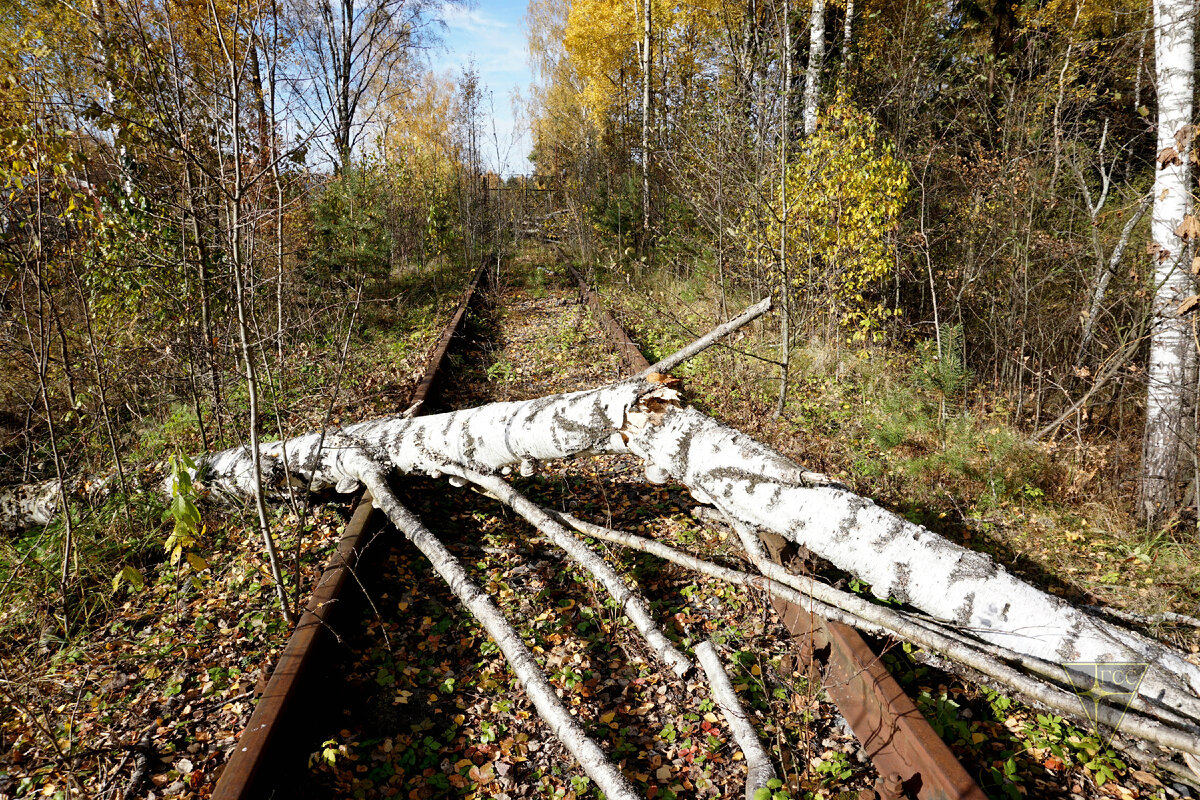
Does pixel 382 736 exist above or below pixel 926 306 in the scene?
below

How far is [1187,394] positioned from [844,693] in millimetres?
3666

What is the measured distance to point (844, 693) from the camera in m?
2.62

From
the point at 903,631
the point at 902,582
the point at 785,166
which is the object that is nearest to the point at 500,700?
the point at 903,631

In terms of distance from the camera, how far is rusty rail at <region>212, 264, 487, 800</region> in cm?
214

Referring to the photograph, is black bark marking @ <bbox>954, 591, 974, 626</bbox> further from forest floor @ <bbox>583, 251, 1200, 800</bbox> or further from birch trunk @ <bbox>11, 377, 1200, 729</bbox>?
forest floor @ <bbox>583, 251, 1200, 800</bbox>

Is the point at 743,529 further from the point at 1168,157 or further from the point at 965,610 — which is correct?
the point at 1168,157

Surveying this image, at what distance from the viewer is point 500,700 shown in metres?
2.87

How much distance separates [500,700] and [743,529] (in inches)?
64.9

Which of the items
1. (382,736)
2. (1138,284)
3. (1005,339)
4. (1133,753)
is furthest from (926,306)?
(382,736)

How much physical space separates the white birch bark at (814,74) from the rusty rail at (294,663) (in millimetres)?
6431

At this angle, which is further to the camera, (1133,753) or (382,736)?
(382,736)

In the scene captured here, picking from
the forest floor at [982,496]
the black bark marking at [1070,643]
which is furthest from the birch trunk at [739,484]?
the forest floor at [982,496]

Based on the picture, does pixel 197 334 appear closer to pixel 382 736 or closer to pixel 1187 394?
pixel 382 736

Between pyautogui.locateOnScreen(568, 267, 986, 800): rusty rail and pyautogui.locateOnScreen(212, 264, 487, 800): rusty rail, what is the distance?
229 centimetres
